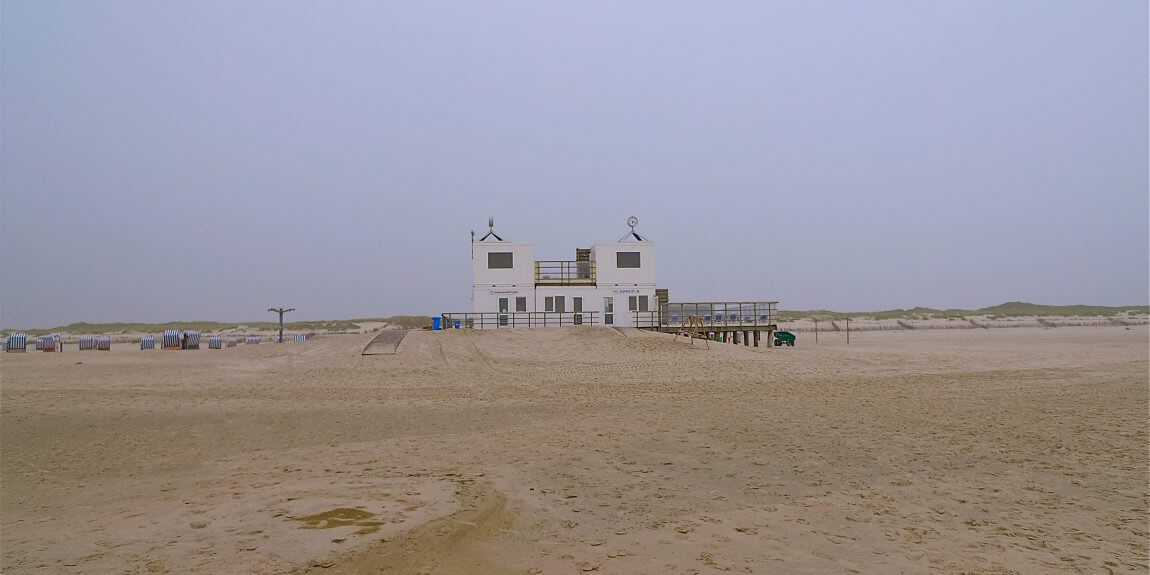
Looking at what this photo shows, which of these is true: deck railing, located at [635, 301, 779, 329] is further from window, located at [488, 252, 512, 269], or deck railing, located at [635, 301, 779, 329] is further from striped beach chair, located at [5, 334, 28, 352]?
striped beach chair, located at [5, 334, 28, 352]

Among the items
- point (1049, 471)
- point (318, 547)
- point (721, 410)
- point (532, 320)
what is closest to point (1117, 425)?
point (1049, 471)

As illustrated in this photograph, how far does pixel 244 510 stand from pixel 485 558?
123 inches

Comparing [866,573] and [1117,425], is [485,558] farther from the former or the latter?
[1117,425]

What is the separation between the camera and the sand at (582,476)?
20.0 feet

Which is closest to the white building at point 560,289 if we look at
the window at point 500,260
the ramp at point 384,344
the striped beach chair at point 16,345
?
the window at point 500,260

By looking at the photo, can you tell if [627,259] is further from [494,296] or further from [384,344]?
[384,344]

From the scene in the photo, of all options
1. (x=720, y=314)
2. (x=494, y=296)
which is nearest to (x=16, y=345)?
(x=494, y=296)

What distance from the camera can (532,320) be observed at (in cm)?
3953

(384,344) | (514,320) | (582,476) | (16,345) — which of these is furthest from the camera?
(514,320)

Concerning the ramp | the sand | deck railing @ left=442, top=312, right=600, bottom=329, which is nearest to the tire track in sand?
the sand

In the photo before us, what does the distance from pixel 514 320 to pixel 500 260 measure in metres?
3.80

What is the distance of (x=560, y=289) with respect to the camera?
133ft

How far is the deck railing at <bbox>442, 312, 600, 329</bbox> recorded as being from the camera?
129ft

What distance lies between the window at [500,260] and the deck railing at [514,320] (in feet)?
9.51
